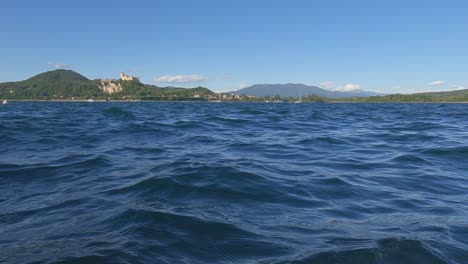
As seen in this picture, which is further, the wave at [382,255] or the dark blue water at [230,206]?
the dark blue water at [230,206]

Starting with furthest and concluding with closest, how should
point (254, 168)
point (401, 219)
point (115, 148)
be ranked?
point (115, 148) < point (254, 168) < point (401, 219)

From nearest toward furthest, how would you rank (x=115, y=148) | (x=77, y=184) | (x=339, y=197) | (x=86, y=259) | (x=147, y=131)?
(x=86, y=259)
(x=339, y=197)
(x=77, y=184)
(x=115, y=148)
(x=147, y=131)

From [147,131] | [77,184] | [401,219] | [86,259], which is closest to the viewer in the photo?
[86,259]

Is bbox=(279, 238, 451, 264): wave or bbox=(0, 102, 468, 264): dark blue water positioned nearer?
bbox=(279, 238, 451, 264): wave

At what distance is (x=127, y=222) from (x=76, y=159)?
6.06 m

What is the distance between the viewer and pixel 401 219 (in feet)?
18.4

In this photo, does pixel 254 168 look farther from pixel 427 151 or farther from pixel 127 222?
pixel 427 151

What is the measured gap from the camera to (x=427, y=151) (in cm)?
1249

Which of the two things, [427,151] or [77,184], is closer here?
[77,184]

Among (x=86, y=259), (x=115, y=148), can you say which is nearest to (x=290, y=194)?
(x=86, y=259)

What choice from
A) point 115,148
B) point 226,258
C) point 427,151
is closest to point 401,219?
point 226,258

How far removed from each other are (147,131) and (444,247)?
15666 millimetres

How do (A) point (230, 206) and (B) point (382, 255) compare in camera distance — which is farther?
(A) point (230, 206)

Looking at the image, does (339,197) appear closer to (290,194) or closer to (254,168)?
(290,194)
